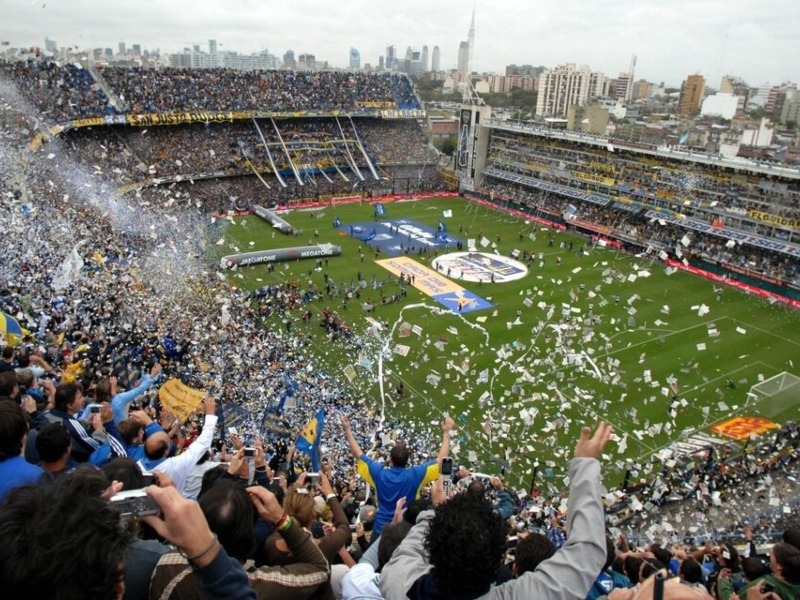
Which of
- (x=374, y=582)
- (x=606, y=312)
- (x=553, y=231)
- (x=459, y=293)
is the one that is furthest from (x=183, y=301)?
(x=553, y=231)

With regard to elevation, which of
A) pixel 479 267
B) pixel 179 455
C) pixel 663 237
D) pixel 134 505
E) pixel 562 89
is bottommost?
pixel 479 267

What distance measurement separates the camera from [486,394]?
78.1 feet

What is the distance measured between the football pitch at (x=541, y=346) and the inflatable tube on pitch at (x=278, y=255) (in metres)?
0.69

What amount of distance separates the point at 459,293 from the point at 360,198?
A: 25738 millimetres

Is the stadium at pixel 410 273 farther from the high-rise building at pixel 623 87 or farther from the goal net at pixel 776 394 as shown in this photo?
the high-rise building at pixel 623 87

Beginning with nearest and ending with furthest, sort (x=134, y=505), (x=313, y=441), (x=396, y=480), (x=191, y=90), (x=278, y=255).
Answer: (x=134, y=505) < (x=396, y=480) < (x=313, y=441) < (x=278, y=255) < (x=191, y=90)

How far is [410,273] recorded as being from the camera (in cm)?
3919

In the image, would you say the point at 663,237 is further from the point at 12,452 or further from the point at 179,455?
the point at 12,452

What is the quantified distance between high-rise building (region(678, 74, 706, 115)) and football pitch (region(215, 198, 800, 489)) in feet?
391

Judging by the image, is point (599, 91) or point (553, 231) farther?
point (599, 91)

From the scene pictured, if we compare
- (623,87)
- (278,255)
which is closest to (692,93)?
(623,87)

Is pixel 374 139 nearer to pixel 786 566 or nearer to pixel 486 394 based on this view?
pixel 486 394

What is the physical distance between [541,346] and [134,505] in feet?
86.5

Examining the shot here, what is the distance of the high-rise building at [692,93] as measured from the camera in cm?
14275
